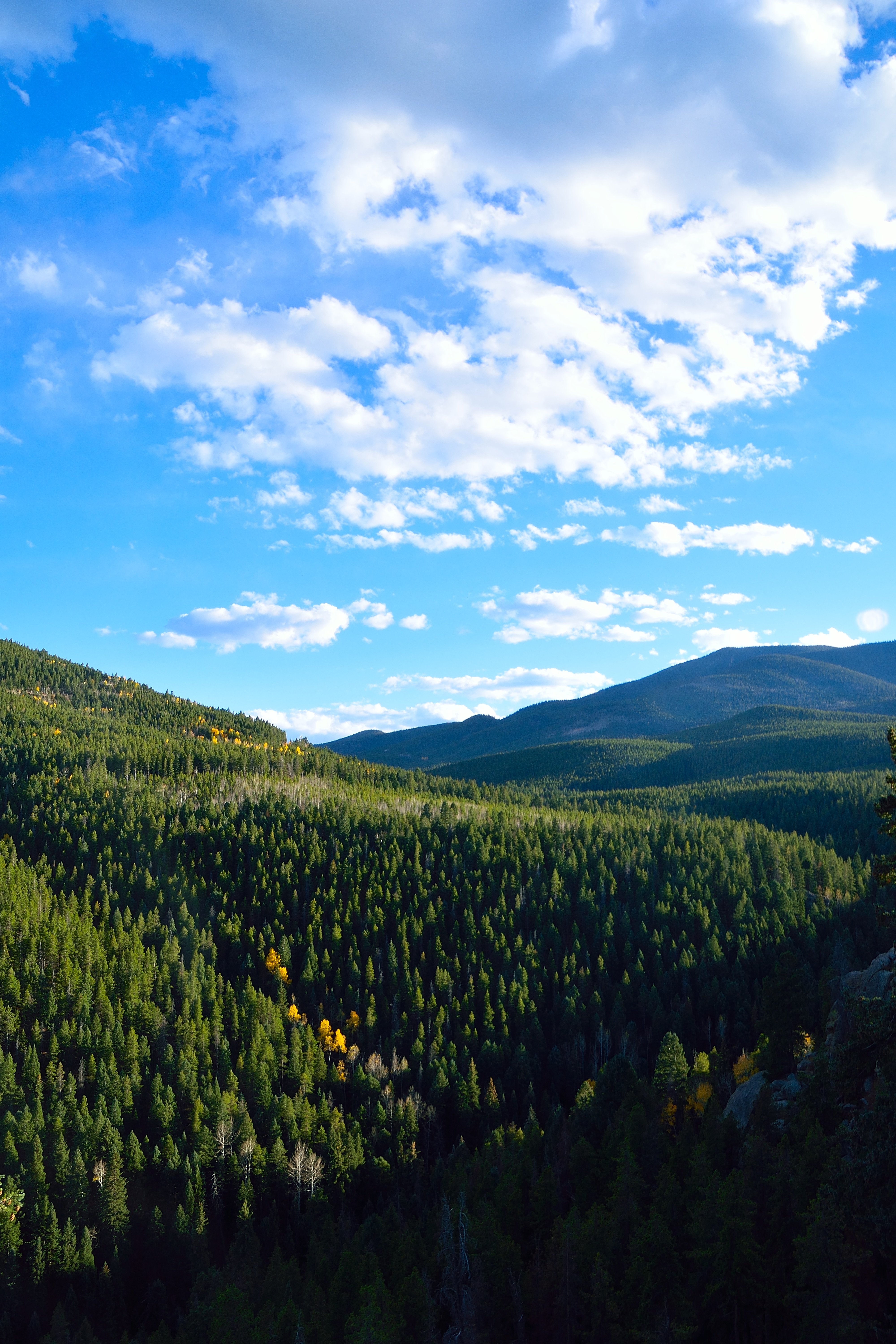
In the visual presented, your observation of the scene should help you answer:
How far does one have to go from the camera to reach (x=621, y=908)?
16712 cm

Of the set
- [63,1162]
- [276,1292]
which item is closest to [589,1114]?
[276,1292]

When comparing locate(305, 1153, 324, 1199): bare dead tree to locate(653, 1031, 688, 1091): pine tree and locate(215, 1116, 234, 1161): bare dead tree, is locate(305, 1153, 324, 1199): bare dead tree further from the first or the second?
locate(653, 1031, 688, 1091): pine tree

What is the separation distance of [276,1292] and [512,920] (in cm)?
9441

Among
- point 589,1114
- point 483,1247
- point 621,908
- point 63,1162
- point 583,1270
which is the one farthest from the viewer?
point 621,908

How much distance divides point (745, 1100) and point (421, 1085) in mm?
60004

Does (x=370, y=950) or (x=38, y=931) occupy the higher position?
(x=38, y=931)

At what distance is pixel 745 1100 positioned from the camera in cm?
8069

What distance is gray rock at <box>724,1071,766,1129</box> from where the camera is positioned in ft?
254

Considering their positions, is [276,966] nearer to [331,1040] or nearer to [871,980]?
[331,1040]

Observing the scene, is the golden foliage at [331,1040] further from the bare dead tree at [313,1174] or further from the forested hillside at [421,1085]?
the bare dead tree at [313,1174]

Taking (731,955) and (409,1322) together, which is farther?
(731,955)

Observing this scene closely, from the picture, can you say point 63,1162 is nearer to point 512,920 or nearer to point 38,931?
point 38,931

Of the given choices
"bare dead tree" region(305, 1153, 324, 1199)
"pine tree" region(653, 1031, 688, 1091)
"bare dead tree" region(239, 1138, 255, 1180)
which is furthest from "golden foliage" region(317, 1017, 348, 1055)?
"pine tree" region(653, 1031, 688, 1091)

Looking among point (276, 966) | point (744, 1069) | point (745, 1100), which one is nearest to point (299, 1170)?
point (276, 966)
